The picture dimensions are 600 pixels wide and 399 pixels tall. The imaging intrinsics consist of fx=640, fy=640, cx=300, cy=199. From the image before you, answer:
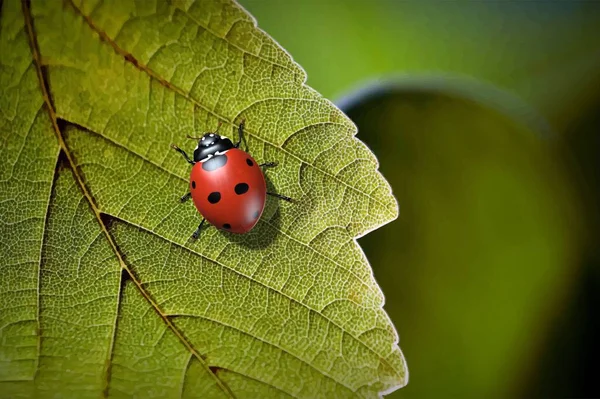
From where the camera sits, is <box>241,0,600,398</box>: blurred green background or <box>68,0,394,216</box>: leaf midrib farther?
<box>241,0,600,398</box>: blurred green background

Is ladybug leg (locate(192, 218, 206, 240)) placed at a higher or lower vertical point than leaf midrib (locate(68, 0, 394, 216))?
lower

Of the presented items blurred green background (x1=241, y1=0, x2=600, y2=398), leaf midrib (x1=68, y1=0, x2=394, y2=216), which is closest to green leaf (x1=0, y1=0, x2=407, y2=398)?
leaf midrib (x1=68, y1=0, x2=394, y2=216)

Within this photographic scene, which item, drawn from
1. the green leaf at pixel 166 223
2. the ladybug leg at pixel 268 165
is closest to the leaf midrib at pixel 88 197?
the green leaf at pixel 166 223

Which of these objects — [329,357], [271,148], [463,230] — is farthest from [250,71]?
[463,230]

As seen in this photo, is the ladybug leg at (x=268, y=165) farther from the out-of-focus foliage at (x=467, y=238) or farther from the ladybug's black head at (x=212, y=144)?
the out-of-focus foliage at (x=467, y=238)

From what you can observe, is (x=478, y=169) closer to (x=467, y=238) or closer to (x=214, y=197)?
(x=467, y=238)

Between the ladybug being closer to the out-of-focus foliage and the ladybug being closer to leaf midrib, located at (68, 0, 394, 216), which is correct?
leaf midrib, located at (68, 0, 394, 216)

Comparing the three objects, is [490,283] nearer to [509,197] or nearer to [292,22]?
[509,197]

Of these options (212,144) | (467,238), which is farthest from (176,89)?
(467,238)
